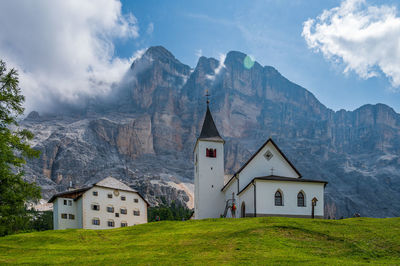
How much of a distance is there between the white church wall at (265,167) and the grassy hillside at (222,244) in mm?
17933

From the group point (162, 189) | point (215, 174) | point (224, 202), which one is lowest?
point (162, 189)

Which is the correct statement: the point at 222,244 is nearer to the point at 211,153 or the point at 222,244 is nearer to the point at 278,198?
the point at 278,198

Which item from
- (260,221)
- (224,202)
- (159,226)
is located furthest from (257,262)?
(224,202)

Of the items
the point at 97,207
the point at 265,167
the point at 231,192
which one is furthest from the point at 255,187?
the point at 97,207

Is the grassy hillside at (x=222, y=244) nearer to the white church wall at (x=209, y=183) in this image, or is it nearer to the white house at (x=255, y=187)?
the white house at (x=255, y=187)

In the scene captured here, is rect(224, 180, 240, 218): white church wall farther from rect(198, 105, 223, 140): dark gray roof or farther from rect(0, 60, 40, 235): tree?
rect(0, 60, 40, 235): tree

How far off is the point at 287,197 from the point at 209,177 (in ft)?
56.1

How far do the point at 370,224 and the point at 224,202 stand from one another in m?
28.6

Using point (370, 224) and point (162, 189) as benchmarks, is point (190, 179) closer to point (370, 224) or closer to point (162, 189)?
point (162, 189)

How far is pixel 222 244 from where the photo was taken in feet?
74.3

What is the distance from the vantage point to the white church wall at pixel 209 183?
2215 inches

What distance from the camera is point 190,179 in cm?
19550

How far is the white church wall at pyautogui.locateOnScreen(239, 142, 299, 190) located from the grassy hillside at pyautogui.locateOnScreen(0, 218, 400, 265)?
1793 cm

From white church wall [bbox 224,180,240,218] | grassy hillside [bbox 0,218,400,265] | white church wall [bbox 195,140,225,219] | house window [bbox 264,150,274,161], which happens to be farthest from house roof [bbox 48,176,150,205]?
grassy hillside [bbox 0,218,400,265]
